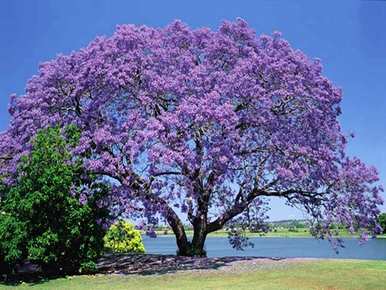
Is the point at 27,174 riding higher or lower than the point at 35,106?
lower

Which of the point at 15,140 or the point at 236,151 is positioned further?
the point at 15,140

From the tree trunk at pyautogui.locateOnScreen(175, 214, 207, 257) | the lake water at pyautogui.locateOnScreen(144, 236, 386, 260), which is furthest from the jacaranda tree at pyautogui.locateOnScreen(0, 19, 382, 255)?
the lake water at pyautogui.locateOnScreen(144, 236, 386, 260)

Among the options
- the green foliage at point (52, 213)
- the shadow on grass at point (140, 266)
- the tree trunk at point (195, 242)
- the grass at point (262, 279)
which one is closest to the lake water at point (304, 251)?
the tree trunk at point (195, 242)

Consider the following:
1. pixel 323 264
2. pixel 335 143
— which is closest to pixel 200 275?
pixel 323 264

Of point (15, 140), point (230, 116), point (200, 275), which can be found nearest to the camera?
point (200, 275)

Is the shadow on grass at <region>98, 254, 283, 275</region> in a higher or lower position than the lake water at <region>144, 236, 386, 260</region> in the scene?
lower

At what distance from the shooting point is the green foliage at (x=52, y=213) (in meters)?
22.8

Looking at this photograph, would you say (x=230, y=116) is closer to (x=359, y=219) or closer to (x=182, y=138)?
(x=182, y=138)

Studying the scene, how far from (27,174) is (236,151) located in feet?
28.1

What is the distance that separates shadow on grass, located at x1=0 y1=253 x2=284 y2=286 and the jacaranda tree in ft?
6.56

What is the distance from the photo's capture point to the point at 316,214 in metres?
27.5

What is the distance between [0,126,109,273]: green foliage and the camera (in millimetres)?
22797

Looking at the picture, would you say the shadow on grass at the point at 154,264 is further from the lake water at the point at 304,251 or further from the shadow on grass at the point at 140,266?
the lake water at the point at 304,251

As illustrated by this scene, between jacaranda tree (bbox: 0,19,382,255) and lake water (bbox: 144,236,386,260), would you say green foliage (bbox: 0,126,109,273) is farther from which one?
lake water (bbox: 144,236,386,260)
